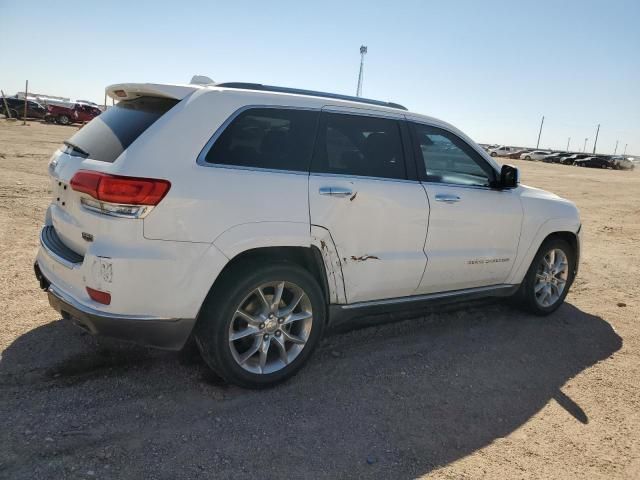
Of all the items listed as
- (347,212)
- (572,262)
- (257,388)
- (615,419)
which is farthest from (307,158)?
(572,262)

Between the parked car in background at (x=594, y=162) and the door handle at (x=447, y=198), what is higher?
the parked car in background at (x=594, y=162)

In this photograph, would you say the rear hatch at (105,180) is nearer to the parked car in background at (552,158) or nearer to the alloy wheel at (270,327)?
the alloy wheel at (270,327)

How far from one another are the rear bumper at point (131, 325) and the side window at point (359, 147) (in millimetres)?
1323

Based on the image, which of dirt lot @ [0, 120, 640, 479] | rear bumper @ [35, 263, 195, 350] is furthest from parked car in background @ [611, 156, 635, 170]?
rear bumper @ [35, 263, 195, 350]

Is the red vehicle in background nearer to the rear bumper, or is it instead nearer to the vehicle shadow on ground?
the vehicle shadow on ground

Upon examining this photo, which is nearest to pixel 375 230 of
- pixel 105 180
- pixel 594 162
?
pixel 105 180

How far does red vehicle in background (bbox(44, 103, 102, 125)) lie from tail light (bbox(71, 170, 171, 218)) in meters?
37.6

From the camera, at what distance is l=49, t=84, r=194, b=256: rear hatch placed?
2789 mm

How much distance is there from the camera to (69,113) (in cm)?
3734

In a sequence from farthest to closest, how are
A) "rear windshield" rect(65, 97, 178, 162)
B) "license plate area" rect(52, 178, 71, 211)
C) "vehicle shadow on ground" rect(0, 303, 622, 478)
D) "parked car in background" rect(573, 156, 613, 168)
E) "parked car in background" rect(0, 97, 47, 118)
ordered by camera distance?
1. "parked car in background" rect(573, 156, 613, 168)
2. "parked car in background" rect(0, 97, 47, 118)
3. "license plate area" rect(52, 178, 71, 211)
4. "rear windshield" rect(65, 97, 178, 162)
5. "vehicle shadow on ground" rect(0, 303, 622, 478)

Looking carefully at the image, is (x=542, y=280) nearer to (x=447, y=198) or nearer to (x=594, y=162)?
(x=447, y=198)

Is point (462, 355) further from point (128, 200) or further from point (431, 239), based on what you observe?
point (128, 200)

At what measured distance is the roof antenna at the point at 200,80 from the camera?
355 centimetres

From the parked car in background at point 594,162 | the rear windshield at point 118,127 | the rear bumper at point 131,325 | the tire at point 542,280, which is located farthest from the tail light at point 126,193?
the parked car in background at point 594,162
